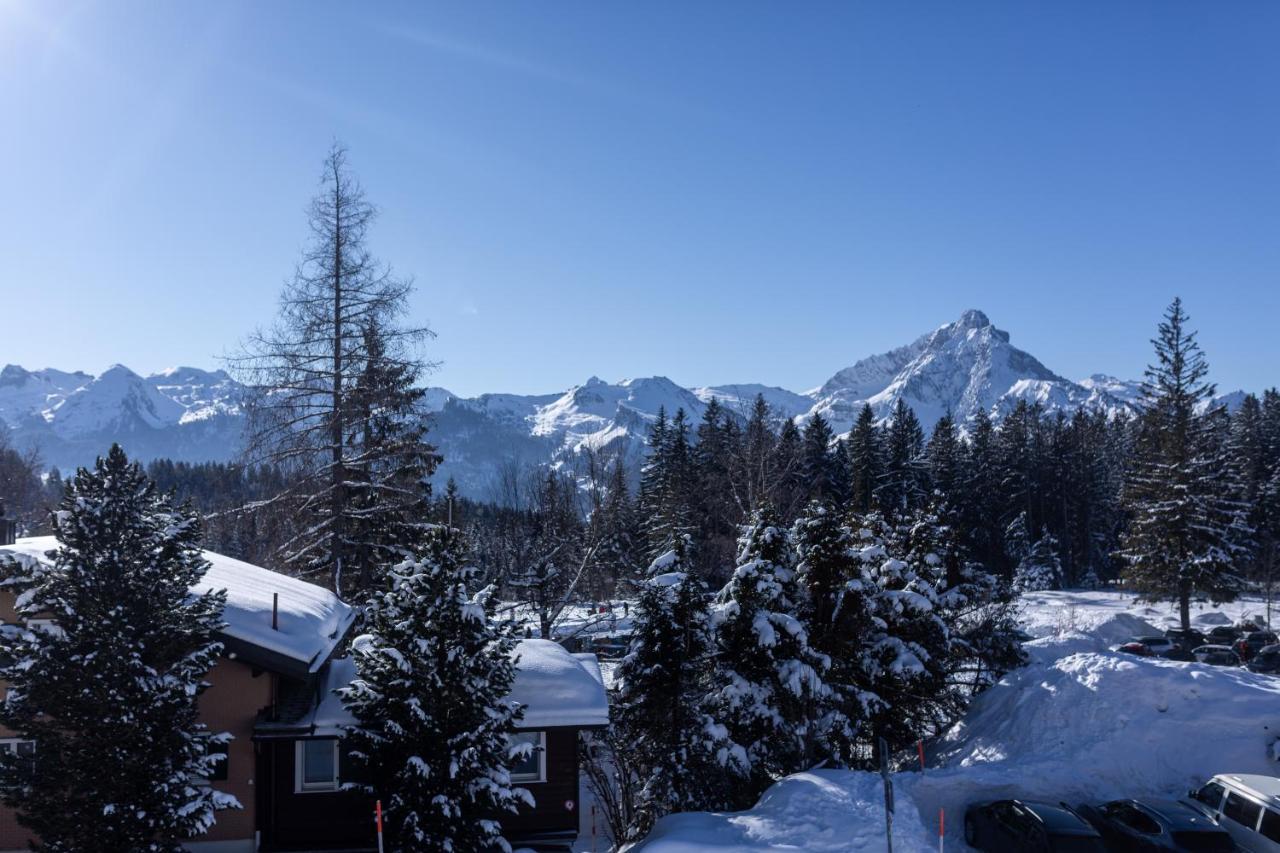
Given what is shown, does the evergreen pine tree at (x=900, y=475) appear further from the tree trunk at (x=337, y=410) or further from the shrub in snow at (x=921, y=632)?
the tree trunk at (x=337, y=410)

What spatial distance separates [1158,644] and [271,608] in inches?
1458

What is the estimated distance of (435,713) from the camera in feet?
43.0

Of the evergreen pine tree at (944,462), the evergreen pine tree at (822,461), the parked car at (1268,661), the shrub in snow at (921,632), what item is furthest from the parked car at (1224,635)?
the evergreen pine tree at (822,461)

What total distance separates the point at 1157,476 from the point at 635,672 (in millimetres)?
35089

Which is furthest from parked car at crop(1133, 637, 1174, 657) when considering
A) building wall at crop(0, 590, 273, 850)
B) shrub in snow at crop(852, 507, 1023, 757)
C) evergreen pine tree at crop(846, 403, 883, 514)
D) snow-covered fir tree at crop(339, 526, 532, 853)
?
building wall at crop(0, 590, 273, 850)

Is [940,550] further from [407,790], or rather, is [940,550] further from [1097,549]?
[1097,549]

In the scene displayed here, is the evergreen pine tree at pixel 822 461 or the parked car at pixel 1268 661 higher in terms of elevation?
the evergreen pine tree at pixel 822 461

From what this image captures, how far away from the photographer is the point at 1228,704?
1811cm

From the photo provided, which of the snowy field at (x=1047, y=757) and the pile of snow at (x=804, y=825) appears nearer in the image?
the pile of snow at (x=804, y=825)

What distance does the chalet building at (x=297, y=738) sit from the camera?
1420 centimetres

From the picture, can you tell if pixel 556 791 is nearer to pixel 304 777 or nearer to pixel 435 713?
pixel 435 713

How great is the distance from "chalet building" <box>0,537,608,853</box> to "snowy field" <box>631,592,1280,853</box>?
270 cm

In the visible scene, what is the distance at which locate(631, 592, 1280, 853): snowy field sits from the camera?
13633mm

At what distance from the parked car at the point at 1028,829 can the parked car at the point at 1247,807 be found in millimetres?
2559
